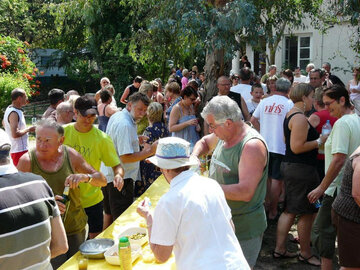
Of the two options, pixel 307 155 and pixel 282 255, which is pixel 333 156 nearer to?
pixel 307 155

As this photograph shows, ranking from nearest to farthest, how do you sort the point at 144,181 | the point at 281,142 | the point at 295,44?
1. the point at 144,181
2. the point at 281,142
3. the point at 295,44

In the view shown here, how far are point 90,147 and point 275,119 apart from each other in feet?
9.45

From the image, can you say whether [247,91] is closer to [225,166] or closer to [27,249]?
[225,166]

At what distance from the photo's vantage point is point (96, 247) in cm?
312

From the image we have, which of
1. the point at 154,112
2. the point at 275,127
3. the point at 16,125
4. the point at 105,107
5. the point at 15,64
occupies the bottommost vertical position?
the point at 275,127

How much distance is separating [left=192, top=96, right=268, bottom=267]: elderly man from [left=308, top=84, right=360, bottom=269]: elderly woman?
3.37 feet

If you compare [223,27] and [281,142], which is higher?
[223,27]

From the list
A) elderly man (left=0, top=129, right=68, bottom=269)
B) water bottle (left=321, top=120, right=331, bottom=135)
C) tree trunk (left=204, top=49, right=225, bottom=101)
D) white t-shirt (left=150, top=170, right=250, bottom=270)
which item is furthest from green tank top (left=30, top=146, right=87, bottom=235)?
tree trunk (left=204, top=49, right=225, bottom=101)

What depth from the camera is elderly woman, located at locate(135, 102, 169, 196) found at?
5262 mm

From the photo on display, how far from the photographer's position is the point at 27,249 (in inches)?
86.3

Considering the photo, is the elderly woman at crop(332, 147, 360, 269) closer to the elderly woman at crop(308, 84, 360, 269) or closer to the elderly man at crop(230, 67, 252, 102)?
the elderly woman at crop(308, 84, 360, 269)

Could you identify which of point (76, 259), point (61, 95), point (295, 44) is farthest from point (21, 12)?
point (76, 259)

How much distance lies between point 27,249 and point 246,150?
62.2 inches

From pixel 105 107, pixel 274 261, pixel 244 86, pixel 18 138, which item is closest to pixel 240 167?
pixel 274 261
